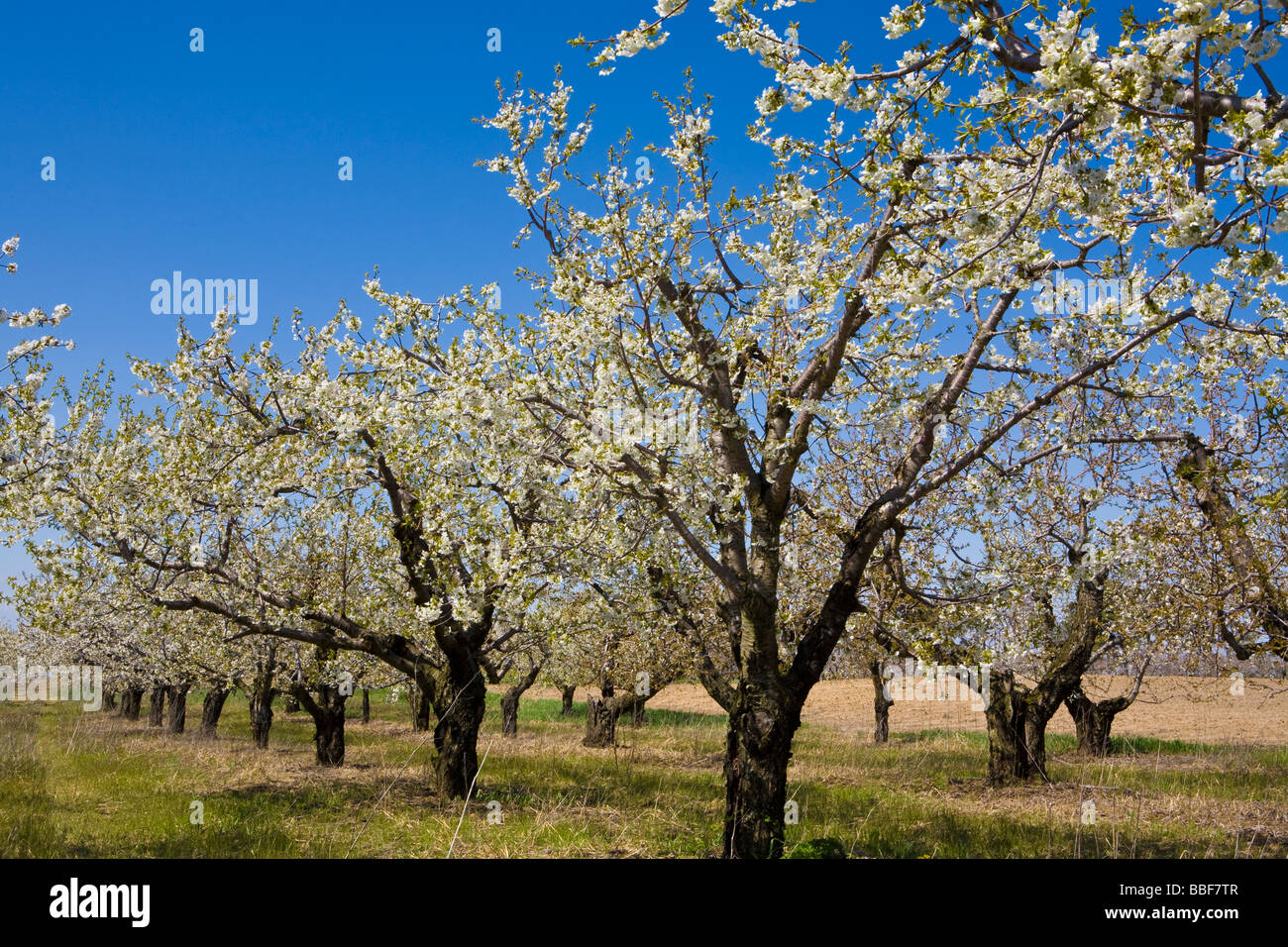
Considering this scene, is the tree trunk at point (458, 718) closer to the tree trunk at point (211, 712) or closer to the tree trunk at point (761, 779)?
the tree trunk at point (761, 779)

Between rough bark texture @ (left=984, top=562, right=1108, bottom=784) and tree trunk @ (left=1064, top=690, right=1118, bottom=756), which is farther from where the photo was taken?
tree trunk @ (left=1064, top=690, right=1118, bottom=756)

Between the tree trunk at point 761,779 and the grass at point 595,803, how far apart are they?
0.40 m

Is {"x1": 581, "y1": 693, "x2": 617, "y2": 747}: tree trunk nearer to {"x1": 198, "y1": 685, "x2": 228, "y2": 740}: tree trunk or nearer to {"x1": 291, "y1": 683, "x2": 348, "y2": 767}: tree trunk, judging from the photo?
{"x1": 291, "y1": 683, "x2": 348, "y2": 767}: tree trunk

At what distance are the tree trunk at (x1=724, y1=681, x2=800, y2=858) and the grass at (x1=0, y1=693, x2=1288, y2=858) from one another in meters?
0.40

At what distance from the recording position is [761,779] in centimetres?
788

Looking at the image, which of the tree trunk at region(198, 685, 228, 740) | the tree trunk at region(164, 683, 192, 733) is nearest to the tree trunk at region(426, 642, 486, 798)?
the tree trunk at region(198, 685, 228, 740)

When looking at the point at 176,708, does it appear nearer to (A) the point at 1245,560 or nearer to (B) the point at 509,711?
(B) the point at 509,711

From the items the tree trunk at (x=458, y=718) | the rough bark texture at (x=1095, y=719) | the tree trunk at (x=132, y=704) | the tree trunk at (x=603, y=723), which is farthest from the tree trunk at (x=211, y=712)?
the rough bark texture at (x=1095, y=719)

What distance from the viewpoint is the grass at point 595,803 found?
9789mm

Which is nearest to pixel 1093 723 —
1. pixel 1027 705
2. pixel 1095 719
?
pixel 1095 719

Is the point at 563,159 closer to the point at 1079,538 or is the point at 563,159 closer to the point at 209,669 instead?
the point at 1079,538

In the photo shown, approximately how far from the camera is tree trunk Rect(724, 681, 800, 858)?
307 inches
